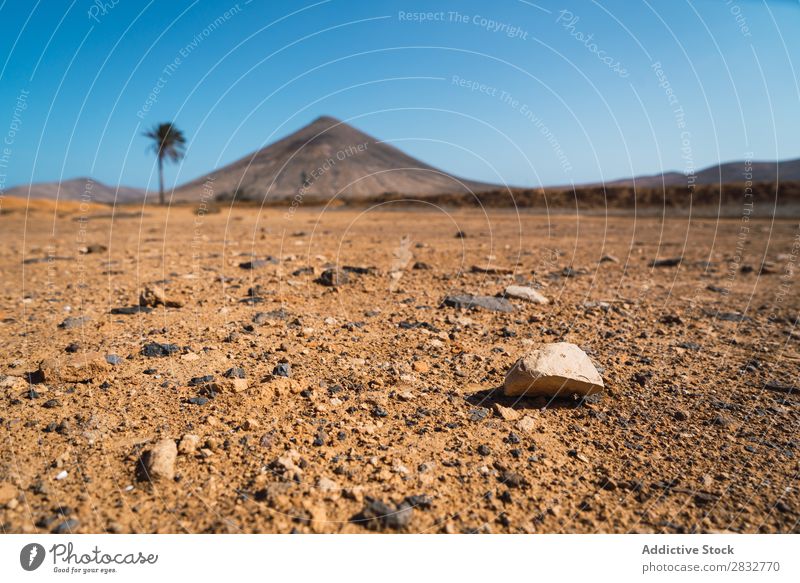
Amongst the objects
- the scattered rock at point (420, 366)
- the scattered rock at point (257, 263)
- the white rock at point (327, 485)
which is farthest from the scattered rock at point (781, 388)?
the scattered rock at point (257, 263)

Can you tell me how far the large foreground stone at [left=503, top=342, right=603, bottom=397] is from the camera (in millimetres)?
3625

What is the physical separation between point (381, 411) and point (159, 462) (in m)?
1.56

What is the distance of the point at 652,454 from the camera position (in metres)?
3.16

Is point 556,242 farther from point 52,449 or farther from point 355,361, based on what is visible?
point 52,449

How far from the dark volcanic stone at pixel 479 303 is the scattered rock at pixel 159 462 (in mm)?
4129

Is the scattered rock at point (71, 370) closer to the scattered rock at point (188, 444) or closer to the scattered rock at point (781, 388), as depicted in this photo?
the scattered rock at point (188, 444)

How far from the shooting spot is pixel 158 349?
14.9ft

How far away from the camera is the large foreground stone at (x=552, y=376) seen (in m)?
3.62

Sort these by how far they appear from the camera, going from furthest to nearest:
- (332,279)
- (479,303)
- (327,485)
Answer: (332,279) → (479,303) → (327,485)

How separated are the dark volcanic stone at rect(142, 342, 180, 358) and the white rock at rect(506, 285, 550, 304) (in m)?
4.50

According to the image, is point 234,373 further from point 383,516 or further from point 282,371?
point 383,516

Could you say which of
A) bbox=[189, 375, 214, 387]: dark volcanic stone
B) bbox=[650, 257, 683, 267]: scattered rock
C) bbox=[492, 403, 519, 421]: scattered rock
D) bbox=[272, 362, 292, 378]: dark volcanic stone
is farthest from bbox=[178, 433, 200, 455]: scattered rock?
bbox=[650, 257, 683, 267]: scattered rock

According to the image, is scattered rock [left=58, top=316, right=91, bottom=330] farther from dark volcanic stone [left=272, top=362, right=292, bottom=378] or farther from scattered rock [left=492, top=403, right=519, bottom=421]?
scattered rock [left=492, top=403, right=519, bottom=421]

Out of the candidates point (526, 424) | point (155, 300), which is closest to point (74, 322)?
point (155, 300)
